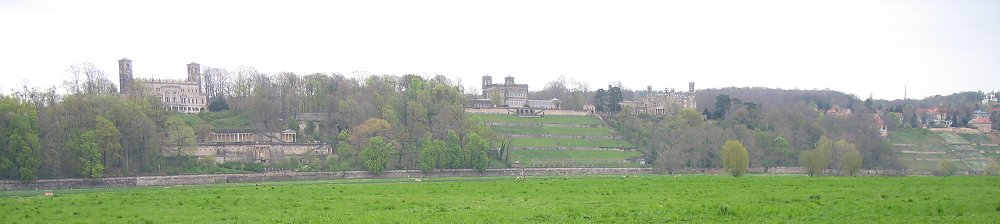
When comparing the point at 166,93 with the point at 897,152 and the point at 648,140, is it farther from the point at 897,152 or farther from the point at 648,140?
the point at 897,152

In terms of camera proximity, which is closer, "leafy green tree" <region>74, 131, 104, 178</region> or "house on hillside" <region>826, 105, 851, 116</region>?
"leafy green tree" <region>74, 131, 104, 178</region>

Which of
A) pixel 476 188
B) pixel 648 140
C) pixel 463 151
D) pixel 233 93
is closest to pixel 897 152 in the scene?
pixel 648 140

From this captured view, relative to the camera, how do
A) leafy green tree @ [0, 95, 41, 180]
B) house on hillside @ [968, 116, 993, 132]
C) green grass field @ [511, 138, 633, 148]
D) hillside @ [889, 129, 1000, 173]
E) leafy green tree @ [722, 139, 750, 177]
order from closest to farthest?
leafy green tree @ [0, 95, 41, 180], leafy green tree @ [722, 139, 750, 177], hillside @ [889, 129, 1000, 173], green grass field @ [511, 138, 633, 148], house on hillside @ [968, 116, 993, 132]

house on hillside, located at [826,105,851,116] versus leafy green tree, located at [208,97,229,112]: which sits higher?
leafy green tree, located at [208,97,229,112]

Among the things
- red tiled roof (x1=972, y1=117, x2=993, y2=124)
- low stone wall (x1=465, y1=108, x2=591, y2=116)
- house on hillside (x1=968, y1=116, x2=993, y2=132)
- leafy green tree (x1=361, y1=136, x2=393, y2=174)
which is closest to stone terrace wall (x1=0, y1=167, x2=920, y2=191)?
leafy green tree (x1=361, y1=136, x2=393, y2=174)

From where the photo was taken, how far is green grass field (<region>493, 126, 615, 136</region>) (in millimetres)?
102762

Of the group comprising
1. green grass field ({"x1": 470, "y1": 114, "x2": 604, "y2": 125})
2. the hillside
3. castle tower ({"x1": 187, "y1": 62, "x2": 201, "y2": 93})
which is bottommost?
the hillside

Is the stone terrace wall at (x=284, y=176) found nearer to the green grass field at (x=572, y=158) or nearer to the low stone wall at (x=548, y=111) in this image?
the green grass field at (x=572, y=158)

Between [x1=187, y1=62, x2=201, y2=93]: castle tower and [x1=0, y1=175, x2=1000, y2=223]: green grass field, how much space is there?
81.5 m

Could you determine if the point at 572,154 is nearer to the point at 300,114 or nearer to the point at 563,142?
the point at 563,142

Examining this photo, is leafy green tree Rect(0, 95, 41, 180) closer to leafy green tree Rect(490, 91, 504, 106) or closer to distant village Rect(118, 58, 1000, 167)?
distant village Rect(118, 58, 1000, 167)

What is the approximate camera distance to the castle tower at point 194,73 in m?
109

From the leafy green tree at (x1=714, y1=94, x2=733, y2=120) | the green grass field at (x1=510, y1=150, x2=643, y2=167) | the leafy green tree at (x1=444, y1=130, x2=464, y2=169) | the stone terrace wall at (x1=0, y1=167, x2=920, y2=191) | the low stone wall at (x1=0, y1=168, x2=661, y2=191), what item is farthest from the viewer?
the leafy green tree at (x1=714, y1=94, x2=733, y2=120)

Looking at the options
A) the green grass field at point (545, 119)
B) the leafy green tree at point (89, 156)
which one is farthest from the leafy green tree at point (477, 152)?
the leafy green tree at point (89, 156)
